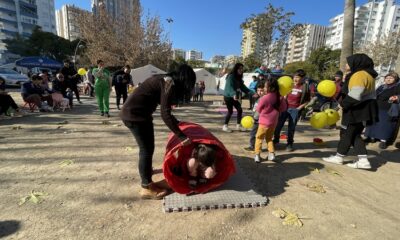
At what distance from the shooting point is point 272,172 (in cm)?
391

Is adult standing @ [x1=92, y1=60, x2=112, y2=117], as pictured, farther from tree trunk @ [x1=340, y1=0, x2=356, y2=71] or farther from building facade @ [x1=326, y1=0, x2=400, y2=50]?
building facade @ [x1=326, y1=0, x2=400, y2=50]

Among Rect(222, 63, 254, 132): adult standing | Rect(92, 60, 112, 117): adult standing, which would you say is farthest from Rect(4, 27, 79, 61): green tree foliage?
Rect(222, 63, 254, 132): adult standing

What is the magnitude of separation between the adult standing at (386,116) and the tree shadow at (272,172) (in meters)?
2.82

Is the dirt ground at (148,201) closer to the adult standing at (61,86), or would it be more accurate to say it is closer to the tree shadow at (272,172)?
the tree shadow at (272,172)

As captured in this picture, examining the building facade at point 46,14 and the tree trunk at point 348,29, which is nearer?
the tree trunk at point 348,29

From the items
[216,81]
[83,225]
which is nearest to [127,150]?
[83,225]

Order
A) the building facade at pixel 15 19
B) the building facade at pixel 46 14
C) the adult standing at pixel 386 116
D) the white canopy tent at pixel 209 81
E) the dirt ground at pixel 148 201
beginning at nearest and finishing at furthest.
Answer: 1. the dirt ground at pixel 148 201
2. the adult standing at pixel 386 116
3. the white canopy tent at pixel 209 81
4. the building facade at pixel 15 19
5. the building facade at pixel 46 14

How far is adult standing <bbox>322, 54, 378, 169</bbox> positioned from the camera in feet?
12.7

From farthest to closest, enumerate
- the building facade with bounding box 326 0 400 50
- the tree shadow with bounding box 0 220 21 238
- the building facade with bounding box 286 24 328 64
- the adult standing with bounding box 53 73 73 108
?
the building facade with bounding box 286 24 328 64 → the building facade with bounding box 326 0 400 50 → the adult standing with bounding box 53 73 73 108 → the tree shadow with bounding box 0 220 21 238

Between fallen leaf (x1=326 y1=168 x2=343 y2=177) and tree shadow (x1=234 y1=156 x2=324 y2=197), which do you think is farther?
fallen leaf (x1=326 y1=168 x2=343 y2=177)

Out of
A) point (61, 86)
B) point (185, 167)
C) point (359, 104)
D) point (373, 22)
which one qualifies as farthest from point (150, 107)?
point (373, 22)

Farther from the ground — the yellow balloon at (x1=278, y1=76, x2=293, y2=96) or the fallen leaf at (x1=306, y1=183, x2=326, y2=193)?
the yellow balloon at (x1=278, y1=76, x2=293, y2=96)

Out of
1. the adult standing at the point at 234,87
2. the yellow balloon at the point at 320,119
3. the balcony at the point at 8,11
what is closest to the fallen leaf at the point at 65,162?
the adult standing at the point at 234,87

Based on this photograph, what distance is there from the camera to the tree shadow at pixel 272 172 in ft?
11.0
